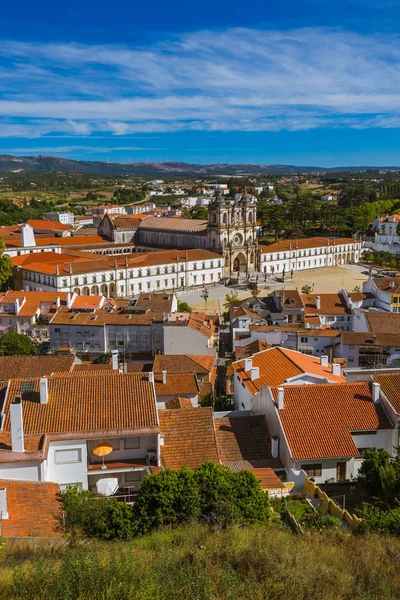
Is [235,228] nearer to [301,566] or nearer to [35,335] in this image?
[35,335]

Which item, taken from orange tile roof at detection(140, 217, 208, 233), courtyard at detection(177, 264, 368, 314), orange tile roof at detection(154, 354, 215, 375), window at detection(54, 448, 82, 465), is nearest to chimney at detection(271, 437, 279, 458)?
window at detection(54, 448, 82, 465)

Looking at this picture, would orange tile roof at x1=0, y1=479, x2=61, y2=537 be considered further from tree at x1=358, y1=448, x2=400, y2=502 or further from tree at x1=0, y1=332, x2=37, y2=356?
tree at x1=0, y1=332, x2=37, y2=356


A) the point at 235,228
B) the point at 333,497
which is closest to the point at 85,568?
the point at 333,497

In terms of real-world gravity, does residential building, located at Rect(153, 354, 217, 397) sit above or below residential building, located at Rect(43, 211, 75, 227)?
below

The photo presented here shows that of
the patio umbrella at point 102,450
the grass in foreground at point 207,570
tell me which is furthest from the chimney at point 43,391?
the grass in foreground at point 207,570

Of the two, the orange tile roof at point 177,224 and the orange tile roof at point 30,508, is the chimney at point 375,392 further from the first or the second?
the orange tile roof at point 177,224

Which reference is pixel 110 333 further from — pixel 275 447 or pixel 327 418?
pixel 327 418
